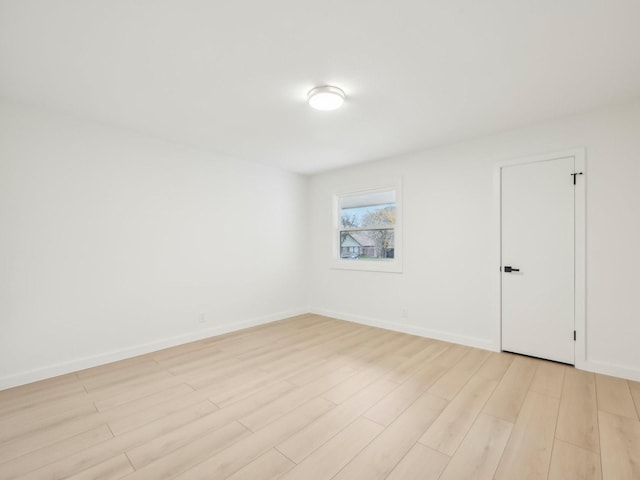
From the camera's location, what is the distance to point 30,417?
2.13 metres

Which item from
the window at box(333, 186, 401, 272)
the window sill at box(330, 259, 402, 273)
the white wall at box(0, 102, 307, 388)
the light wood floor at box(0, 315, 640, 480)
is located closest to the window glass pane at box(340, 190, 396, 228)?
the window at box(333, 186, 401, 272)

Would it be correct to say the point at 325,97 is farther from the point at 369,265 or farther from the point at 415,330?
the point at 415,330

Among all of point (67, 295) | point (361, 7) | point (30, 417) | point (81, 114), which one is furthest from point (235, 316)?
point (361, 7)

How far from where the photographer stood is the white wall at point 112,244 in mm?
2652

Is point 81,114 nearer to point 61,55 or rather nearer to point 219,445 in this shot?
point 61,55

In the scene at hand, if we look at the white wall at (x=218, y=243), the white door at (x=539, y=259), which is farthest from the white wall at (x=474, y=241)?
the white door at (x=539, y=259)

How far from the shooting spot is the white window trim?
13.8 feet

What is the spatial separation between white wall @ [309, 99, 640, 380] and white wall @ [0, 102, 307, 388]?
1.47 metres

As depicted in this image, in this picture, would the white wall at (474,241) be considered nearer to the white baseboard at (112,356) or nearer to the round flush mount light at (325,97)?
the white baseboard at (112,356)

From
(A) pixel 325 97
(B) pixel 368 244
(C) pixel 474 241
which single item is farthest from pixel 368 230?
(A) pixel 325 97

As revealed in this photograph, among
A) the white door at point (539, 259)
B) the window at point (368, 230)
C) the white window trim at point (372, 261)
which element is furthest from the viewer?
the window at point (368, 230)

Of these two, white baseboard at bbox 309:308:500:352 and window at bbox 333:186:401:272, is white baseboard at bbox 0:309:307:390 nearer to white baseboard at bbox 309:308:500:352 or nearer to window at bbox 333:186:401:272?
white baseboard at bbox 309:308:500:352

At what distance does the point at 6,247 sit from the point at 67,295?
2.05 feet

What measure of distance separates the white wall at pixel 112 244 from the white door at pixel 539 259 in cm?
331
